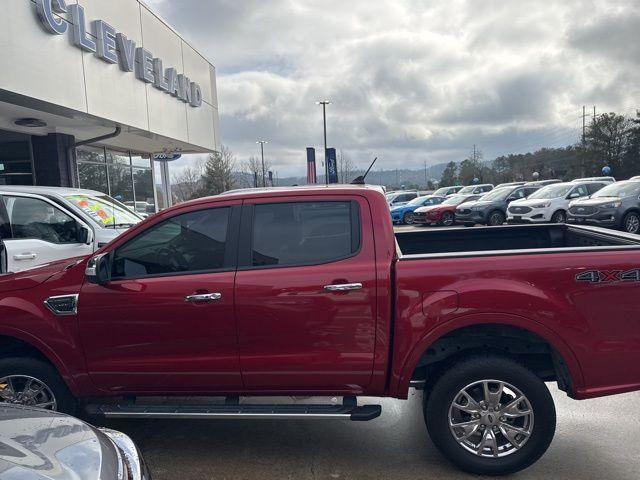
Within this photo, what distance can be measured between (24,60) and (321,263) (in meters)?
8.50

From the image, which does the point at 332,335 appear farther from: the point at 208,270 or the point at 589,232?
the point at 589,232

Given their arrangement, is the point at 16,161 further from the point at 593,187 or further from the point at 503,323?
the point at 593,187

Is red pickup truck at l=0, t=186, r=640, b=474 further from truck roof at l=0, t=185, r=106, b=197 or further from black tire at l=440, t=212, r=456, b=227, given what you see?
black tire at l=440, t=212, r=456, b=227

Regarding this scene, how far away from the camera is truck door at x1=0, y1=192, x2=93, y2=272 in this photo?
613 centimetres

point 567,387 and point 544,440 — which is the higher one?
point 567,387

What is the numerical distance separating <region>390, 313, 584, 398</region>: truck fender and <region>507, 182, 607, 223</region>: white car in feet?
49.6

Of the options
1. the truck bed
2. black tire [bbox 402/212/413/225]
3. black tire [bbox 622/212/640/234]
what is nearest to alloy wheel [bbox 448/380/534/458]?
the truck bed

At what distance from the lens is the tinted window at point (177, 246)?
335 cm

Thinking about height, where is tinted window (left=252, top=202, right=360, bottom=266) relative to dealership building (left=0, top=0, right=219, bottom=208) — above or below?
below

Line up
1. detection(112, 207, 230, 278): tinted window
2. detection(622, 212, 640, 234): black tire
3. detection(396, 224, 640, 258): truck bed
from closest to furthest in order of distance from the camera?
detection(112, 207, 230, 278): tinted window, detection(396, 224, 640, 258): truck bed, detection(622, 212, 640, 234): black tire

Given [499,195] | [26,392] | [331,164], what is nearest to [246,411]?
[26,392]

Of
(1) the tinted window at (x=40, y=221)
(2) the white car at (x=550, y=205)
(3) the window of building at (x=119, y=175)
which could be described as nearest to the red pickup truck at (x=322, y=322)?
(1) the tinted window at (x=40, y=221)

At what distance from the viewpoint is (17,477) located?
5.69 ft

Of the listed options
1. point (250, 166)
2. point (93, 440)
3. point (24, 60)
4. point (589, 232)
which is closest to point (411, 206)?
point (24, 60)
